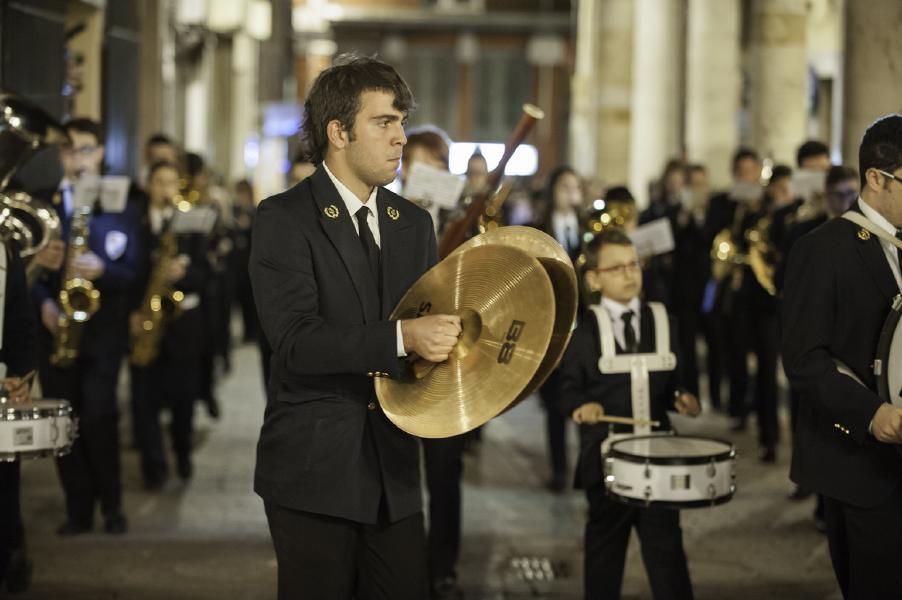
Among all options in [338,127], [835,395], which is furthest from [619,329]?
[338,127]

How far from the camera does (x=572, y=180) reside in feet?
37.8

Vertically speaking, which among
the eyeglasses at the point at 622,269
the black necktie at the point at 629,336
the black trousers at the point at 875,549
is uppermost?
the eyeglasses at the point at 622,269

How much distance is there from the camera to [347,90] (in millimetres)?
4434

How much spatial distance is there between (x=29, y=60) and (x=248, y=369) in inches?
303

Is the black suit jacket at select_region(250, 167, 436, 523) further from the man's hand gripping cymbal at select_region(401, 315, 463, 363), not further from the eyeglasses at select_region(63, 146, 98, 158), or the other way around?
the eyeglasses at select_region(63, 146, 98, 158)

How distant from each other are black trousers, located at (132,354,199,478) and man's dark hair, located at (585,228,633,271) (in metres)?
4.49

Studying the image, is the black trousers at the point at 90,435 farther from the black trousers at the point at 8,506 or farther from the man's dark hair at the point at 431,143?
the man's dark hair at the point at 431,143

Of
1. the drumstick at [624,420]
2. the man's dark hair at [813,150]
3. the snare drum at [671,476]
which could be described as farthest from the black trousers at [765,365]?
the snare drum at [671,476]

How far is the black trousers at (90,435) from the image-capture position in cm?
865

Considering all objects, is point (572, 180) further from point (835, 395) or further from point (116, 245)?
point (835, 395)

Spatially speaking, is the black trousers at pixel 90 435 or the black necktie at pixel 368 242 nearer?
the black necktie at pixel 368 242

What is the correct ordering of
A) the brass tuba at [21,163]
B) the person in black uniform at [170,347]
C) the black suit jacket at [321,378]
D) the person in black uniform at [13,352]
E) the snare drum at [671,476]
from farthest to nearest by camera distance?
the person in black uniform at [170,347]
the brass tuba at [21,163]
the person in black uniform at [13,352]
the snare drum at [671,476]
the black suit jacket at [321,378]

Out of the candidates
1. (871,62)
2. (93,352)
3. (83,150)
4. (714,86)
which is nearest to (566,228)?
(871,62)

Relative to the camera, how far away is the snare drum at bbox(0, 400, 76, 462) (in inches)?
236
